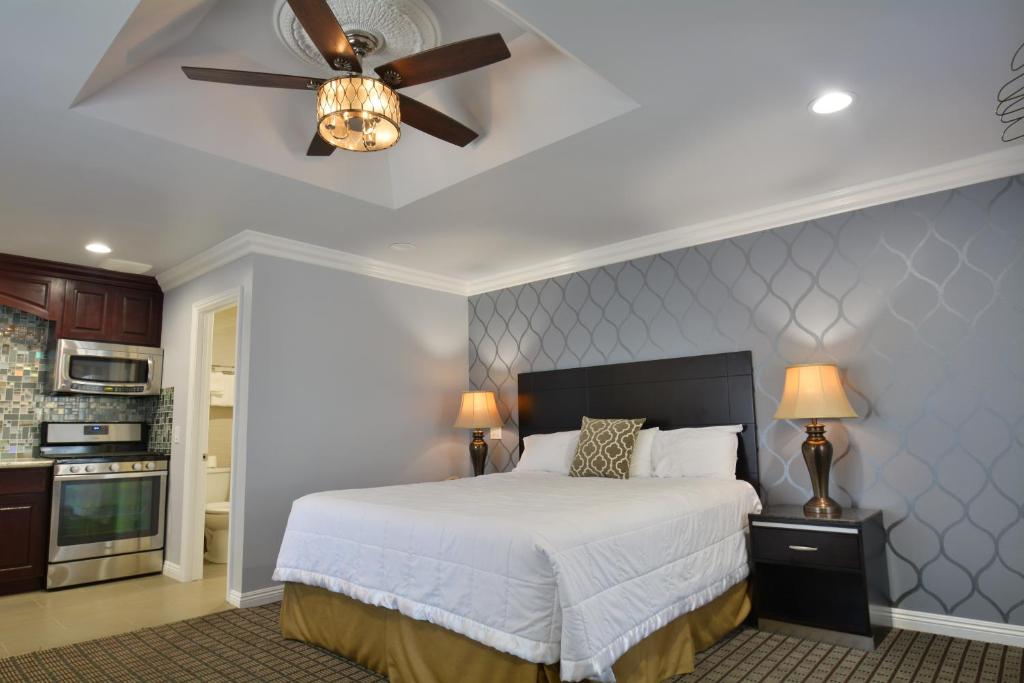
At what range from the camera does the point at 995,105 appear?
264cm

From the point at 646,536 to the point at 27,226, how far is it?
4.05 metres

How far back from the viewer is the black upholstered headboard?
12.3 feet

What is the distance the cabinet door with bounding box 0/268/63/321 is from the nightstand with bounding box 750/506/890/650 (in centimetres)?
499

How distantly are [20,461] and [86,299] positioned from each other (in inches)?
49.8

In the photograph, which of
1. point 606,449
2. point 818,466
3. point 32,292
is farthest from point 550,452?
point 32,292

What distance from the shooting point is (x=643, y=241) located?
4312 millimetres

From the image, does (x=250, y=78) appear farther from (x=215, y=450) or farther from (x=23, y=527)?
(x=215, y=450)

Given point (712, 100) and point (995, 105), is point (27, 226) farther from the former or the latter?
point (995, 105)

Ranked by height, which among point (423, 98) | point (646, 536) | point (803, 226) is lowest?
point (646, 536)

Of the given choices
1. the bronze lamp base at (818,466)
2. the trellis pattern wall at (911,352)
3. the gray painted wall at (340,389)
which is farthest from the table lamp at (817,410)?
the gray painted wall at (340,389)

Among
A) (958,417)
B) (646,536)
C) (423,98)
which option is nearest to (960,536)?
(958,417)

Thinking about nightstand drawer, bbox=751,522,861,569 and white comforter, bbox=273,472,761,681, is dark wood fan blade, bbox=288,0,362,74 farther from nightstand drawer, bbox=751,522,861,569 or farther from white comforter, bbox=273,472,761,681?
nightstand drawer, bbox=751,522,861,569

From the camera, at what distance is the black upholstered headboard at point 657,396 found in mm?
3763

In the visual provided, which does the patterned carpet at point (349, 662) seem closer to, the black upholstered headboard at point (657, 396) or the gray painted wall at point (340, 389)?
the gray painted wall at point (340, 389)
